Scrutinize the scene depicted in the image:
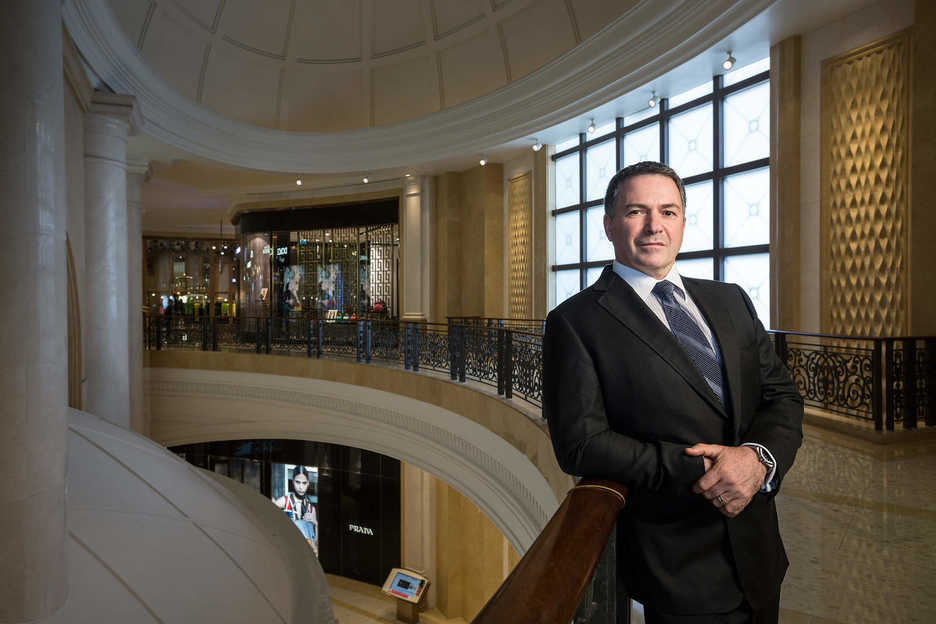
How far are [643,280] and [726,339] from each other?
0.78 feet

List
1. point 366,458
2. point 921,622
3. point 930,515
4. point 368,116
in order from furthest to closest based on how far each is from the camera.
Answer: point 366,458
point 368,116
point 930,515
point 921,622

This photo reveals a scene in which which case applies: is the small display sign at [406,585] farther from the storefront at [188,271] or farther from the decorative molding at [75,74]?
the storefront at [188,271]

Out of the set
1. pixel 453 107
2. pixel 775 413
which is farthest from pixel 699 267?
pixel 775 413

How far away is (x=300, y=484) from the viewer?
1606 centimetres

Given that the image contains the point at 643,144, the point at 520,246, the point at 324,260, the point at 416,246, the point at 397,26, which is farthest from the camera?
the point at 324,260

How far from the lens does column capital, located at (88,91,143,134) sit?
8.25 meters

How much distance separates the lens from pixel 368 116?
44.6 feet

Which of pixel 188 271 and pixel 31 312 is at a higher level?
pixel 188 271

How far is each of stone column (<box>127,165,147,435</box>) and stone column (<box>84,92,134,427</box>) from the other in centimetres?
221

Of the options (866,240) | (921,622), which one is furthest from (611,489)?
(866,240)

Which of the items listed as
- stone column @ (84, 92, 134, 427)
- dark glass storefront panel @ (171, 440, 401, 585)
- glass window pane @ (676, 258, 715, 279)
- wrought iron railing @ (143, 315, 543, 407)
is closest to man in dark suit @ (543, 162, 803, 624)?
wrought iron railing @ (143, 315, 543, 407)

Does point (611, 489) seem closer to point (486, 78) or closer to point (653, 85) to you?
point (653, 85)

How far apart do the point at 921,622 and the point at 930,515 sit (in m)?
1.41

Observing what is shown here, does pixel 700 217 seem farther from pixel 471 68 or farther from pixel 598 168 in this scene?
pixel 471 68
